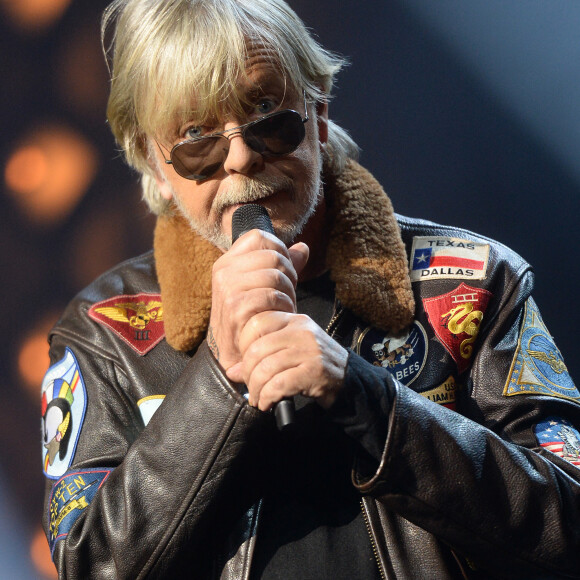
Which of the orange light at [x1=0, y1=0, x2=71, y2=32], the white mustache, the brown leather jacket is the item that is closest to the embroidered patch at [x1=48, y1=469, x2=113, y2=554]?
the brown leather jacket

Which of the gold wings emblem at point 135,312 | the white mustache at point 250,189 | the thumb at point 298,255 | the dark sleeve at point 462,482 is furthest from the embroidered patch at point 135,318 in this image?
the dark sleeve at point 462,482

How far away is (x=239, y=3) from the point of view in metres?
1.39

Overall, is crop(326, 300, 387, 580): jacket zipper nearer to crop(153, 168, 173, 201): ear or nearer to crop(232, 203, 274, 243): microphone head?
crop(232, 203, 274, 243): microphone head

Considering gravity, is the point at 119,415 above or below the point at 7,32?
below

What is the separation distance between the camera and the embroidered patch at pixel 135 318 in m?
1.46

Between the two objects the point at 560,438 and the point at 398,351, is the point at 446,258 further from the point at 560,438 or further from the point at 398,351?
the point at 560,438

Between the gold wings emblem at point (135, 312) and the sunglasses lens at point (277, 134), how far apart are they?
0.39 metres

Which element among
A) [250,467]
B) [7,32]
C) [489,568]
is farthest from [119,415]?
[7,32]

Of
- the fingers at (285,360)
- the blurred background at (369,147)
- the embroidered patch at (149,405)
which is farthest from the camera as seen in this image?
the blurred background at (369,147)

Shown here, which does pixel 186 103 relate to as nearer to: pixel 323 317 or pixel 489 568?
pixel 323 317

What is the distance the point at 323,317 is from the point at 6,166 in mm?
883

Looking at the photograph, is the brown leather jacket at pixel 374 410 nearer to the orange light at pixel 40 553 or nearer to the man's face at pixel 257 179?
the man's face at pixel 257 179

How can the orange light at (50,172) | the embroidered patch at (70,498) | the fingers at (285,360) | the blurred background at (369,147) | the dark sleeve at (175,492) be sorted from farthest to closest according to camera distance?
the orange light at (50,172)
the blurred background at (369,147)
the embroidered patch at (70,498)
the dark sleeve at (175,492)
the fingers at (285,360)

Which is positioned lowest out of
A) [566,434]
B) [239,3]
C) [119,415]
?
[119,415]
